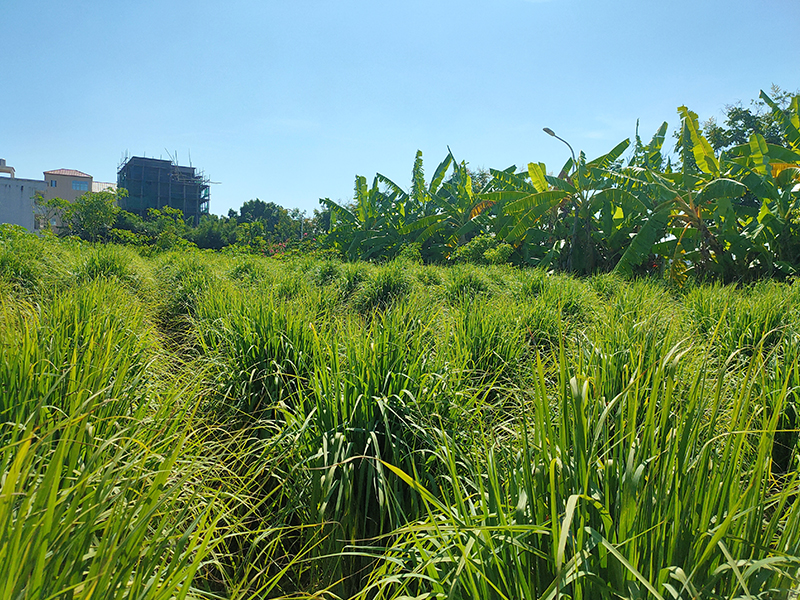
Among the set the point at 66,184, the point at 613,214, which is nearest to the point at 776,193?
the point at 613,214

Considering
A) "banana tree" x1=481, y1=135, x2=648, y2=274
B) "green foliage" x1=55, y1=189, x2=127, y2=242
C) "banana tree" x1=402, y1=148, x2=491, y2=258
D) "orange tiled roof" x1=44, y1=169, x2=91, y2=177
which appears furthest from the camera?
"orange tiled roof" x1=44, y1=169, x2=91, y2=177

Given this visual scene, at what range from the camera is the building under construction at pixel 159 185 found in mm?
68000

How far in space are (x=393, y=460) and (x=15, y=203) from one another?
Result: 2393 inches

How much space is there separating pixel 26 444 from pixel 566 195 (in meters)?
13.6

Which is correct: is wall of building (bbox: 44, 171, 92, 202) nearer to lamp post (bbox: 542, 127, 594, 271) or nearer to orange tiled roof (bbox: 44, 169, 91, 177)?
orange tiled roof (bbox: 44, 169, 91, 177)

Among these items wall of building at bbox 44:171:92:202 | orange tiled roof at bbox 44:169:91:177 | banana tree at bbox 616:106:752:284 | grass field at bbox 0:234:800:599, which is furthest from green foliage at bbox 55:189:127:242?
orange tiled roof at bbox 44:169:91:177

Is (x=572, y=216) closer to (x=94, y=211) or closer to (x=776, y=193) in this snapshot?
(x=776, y=193)

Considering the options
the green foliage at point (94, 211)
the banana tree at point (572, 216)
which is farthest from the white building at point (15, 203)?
the banana tree at point (572, 216)

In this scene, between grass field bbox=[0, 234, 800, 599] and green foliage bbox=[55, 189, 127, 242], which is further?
green foliage bbox=[55, 189, 127, 242]

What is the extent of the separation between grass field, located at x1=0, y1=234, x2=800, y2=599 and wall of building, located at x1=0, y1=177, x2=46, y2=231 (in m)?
54.7

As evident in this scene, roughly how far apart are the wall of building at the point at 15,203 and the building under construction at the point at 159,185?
17583 mm

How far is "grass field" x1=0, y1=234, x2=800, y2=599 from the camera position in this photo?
1.24 metres

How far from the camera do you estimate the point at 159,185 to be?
69688mm

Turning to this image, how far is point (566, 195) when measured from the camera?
42.9 ft
